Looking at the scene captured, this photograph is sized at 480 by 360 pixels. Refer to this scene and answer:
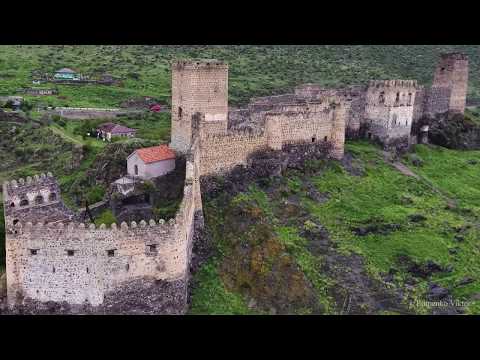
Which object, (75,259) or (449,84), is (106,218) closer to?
(75,259)

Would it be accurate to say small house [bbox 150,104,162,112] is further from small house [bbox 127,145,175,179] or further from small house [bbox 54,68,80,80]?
small house [bbox 127,145,175,179]

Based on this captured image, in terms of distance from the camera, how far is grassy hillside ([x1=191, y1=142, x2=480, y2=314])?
25688 mm

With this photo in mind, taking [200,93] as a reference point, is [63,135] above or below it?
below

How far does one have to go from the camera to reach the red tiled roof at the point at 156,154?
32.8 m

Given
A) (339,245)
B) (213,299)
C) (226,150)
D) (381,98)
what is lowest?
(213,299)

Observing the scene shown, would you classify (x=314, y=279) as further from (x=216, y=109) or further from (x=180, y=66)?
(x=180, y=66)

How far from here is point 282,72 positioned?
76125mm

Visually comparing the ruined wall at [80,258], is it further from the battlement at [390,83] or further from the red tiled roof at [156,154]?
the battlement at [390,83]

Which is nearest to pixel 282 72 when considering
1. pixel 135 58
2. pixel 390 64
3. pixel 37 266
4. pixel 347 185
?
pixel 390 64

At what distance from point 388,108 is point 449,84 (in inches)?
365

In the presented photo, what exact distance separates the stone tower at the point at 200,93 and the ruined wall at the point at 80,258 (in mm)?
9150

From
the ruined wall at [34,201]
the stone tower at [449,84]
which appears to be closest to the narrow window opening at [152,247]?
the ruined wall at [34,201]

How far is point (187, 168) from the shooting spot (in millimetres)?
27547

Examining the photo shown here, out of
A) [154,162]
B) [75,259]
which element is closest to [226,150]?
[154,162]
